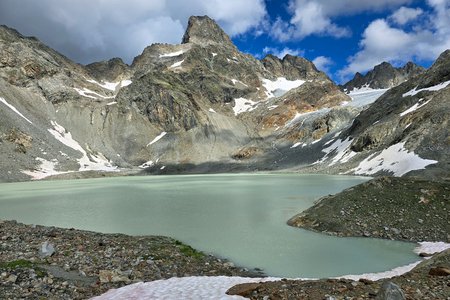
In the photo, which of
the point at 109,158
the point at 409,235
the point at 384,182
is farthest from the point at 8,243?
the point at 109,158

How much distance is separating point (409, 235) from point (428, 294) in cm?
1507

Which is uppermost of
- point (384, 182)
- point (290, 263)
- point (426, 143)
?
point (426, 143)

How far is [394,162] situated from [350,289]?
77.9 m

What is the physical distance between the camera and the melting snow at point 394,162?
70188 millimetres

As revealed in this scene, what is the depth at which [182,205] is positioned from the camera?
42094 millimetres

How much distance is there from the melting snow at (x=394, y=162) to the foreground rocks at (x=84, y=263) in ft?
201

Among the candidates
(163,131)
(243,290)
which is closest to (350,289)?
(243,290)

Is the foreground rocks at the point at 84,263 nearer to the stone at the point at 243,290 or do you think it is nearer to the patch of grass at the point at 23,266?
the patch of grass at the point at 23,266

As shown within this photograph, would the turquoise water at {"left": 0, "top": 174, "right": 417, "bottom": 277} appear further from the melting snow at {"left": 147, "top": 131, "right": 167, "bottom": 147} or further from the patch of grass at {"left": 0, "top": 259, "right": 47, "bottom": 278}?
the melting snow at {"left": 147, "top": 131, "right": 167, "bottom": 147}

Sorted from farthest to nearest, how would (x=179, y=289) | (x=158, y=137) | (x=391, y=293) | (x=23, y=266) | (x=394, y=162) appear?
(x=158, y=137) < (x=394, y=162) < (x=23, y=266) < (x=179, y=289) < (x=391, y=293)

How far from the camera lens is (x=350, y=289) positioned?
33.9ft

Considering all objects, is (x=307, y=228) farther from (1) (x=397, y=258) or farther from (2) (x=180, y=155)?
(2) (x=180, y=155)

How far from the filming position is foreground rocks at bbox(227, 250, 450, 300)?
31.9 ft

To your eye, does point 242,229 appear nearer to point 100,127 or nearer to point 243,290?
point 243,290
